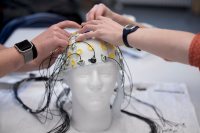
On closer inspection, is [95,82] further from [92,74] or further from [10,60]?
[10,60]

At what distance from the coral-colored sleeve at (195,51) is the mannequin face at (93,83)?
243 mm

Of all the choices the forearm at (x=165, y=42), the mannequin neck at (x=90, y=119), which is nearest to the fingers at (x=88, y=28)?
the forearm at (x=165, y=42)

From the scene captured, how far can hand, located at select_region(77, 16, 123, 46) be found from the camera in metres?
0.98

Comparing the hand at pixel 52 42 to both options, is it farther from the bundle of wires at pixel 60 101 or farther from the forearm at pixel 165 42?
the forearm at pixel 165 42

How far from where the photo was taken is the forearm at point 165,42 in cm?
88

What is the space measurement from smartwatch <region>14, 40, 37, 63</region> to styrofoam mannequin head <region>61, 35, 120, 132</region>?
4.7 inches

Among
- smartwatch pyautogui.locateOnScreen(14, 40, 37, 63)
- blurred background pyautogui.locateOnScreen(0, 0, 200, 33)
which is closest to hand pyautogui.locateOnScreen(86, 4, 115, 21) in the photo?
smartwatch pyautogui.locateOnScreen(14, 40, 37, 63)

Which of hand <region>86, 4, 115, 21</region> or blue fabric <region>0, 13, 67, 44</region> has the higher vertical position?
hand <region>86, 4, 115, 21</region>

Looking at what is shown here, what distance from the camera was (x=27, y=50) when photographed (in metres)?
1.01

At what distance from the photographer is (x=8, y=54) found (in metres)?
1.00

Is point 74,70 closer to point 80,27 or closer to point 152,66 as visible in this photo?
point 80,27

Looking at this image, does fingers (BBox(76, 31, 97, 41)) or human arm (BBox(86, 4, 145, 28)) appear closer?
fingers (BBox(76, 31, 97, 41))

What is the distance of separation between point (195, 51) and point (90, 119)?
389 mm

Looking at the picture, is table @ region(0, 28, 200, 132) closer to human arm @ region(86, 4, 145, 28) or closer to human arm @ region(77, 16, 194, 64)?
human arm @ region(86, 4, 145, 28)
